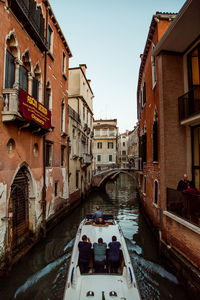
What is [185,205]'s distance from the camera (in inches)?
242

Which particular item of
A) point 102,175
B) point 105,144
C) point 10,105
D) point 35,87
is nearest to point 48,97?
point 35,87

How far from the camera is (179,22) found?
264 inches

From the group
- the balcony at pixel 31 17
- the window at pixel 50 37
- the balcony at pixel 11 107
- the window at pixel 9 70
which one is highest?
the window at pixel 50 37

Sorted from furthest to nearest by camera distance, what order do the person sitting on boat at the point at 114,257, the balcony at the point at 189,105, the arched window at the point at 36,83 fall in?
the arched window at the point at 36,83 < the balcony at the point at 189,105 < the person sitting on boat at the point at 114,257

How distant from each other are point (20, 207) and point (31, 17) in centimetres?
762

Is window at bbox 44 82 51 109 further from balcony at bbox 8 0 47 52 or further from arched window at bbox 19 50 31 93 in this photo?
arched window at bbox 19 50 31 93

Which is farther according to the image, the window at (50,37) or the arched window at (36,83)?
the window at (50,37)

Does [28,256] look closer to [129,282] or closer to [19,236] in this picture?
[19,236]

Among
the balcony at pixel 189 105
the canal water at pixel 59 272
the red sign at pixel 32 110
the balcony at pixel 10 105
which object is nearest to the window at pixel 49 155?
the red sign at pixel 32 110

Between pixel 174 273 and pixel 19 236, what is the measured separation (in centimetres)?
552

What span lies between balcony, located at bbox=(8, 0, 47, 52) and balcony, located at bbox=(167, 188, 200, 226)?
8.32m

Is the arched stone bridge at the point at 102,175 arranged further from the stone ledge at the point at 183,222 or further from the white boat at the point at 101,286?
the white boat at the point at 101,286

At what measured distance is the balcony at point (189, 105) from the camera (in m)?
7.35

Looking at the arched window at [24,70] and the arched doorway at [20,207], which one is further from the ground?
the arched window at [24,70]
